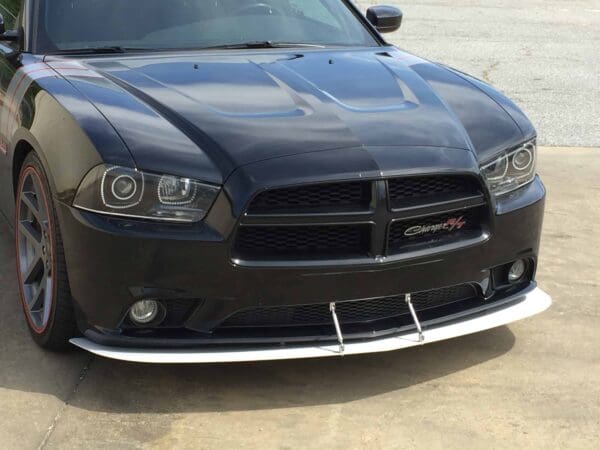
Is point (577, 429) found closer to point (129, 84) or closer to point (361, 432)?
point (361, 432)

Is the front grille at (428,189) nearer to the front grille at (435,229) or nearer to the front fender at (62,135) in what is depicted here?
the front grille at (435,229)

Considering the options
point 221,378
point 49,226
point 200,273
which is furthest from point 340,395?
point 49,226

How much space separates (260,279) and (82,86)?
3.85 ft

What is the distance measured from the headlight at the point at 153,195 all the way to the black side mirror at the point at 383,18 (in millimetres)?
2650

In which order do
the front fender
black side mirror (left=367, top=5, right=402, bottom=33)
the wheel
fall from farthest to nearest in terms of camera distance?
black side mirror (left=367, top=5, right=402, bottom=33), the wheel, the front fender

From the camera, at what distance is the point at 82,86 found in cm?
431

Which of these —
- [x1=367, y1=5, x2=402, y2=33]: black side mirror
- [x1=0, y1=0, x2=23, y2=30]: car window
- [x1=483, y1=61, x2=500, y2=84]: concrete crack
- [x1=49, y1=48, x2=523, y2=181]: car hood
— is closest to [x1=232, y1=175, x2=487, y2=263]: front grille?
[x1=49, y1=48, x2=523, y2=181]: car hood

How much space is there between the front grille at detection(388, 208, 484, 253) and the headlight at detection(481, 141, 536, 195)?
15 centimetres

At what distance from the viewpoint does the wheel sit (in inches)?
159

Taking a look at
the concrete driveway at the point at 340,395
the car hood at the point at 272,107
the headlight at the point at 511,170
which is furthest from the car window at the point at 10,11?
the headlight at the point at 511,170

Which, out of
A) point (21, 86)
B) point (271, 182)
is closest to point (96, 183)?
point (271, 182)

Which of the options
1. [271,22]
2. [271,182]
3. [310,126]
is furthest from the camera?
[271,22]

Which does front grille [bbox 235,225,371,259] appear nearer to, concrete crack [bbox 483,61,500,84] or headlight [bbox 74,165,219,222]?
headlight [bbox 74,165,219,222]

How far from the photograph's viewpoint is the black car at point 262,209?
3.75m
